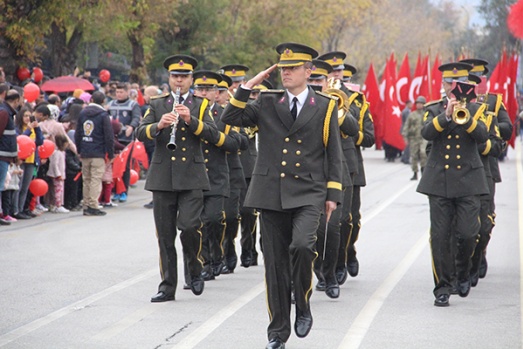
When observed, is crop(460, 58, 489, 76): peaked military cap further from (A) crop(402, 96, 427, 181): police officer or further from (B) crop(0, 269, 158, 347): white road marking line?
(A) crop(402, 96, 427, 181): police officer

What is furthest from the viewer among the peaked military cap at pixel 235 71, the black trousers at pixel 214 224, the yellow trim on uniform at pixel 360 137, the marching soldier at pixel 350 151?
the peaked military cap at pixel 235 71

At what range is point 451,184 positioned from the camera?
9852mm

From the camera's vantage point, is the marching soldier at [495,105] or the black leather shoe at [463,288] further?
the marching soldier at [495,105]

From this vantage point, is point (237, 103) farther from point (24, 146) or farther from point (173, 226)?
point (24, 146)

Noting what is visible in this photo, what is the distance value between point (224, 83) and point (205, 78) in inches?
18.9

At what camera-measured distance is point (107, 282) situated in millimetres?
10914

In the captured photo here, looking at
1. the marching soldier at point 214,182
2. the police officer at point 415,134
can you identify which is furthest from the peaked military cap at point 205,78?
the police officer at point 415,134

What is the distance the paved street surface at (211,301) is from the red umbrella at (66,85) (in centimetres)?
689

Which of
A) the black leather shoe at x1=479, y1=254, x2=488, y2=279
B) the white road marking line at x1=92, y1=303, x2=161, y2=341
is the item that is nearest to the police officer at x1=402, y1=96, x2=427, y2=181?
the black leather shoe at x1=479, y1=254, x2=488, y2=279

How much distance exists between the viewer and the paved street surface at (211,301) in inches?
321

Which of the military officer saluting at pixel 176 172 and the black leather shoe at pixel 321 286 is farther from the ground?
the military officer saluting at pixel 176 172

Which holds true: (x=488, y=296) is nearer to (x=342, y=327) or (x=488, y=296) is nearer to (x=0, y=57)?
(x=342, y=327)

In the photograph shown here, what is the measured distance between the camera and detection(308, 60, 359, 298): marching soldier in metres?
10.0

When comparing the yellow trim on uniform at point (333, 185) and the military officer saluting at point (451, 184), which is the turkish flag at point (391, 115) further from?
the yellow trim on uniform at point (333, 185)
